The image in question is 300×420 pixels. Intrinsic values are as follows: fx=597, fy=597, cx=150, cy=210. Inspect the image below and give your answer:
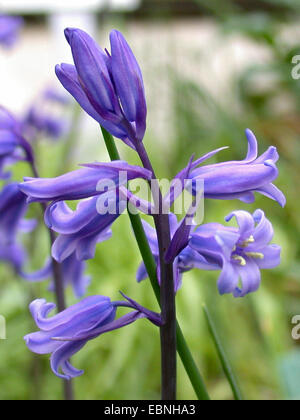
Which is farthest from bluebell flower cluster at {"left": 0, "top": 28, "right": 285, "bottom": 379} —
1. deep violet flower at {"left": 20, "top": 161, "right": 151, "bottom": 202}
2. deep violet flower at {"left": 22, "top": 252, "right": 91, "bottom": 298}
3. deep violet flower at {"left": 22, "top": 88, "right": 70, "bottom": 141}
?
deep violet flower at {"left": 22, "top": 88, "right": 70, "bottom": 141}

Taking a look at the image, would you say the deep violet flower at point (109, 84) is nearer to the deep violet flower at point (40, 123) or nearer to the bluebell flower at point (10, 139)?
the bluebell flower at point (10, 139)

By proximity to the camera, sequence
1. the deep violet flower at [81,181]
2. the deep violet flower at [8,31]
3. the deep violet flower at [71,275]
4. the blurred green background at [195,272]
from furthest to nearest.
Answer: the blurred green background at [195,272]
the deep violet flower at [8,31]
the deep violet flower at [71,275]
the deep violet flower at [81,181]

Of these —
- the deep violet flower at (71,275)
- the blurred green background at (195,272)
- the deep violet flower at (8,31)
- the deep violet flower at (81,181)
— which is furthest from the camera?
the blurred green background at (195,272)

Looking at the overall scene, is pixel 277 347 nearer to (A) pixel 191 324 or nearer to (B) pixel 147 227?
(A) pixel 191 324

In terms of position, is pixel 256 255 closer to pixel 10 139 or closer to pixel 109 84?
pixel 109 84

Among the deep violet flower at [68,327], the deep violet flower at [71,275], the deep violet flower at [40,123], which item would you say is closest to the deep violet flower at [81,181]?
the deep violet flower at [68,327]

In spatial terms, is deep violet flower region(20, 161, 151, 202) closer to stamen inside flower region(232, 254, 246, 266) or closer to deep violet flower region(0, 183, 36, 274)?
stamen inside flower region(232, 254, 246, 266)

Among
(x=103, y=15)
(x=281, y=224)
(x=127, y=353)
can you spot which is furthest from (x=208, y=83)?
(x=127, y=353)

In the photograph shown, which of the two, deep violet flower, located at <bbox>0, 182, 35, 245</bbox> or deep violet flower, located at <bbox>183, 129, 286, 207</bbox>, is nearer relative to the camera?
deep violet flower, located at <bbox>183, 129, 286, 207</bbox>
